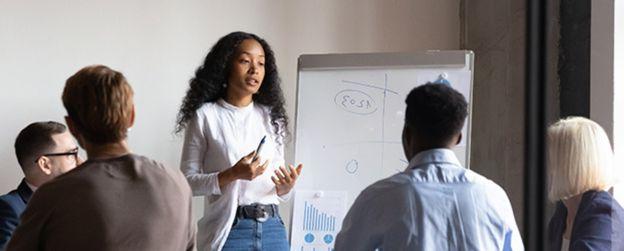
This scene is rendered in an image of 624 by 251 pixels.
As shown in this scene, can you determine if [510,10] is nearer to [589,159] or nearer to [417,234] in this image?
[589,159]

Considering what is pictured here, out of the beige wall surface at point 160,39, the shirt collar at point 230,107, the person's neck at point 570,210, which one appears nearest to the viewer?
the person's neck at point 570,210

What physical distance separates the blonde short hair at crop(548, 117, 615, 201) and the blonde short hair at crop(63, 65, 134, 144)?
1.58 m

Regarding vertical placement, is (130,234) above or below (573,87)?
below

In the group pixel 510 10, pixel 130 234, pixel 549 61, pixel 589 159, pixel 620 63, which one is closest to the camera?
pixel 130 234

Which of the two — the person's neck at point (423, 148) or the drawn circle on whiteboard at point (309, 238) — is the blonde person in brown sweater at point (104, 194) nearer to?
the person's neck at point (423, 148)

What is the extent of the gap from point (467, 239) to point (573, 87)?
5.36ft

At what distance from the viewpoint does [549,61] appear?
380 centimetres

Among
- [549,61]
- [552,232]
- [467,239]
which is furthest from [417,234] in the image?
[549,61]

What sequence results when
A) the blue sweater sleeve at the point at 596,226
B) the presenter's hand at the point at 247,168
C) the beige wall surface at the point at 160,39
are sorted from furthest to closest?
the beige wall surface at the point at 160,39 < the presenter's hand at the point at 247,168 < the blue sweater sleeve at the point at 596,226

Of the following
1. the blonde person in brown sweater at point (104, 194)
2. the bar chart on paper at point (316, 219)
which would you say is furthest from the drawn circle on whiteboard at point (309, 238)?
the blonde person in brown sweater at point (104, 194)

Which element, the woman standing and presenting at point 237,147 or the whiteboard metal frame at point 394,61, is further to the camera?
the whiteboard metal frame at point 394,61

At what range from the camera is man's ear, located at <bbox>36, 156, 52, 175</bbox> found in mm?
3244

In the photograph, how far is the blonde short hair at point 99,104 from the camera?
182 centimetres

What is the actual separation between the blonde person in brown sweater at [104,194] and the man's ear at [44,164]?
146 cm
